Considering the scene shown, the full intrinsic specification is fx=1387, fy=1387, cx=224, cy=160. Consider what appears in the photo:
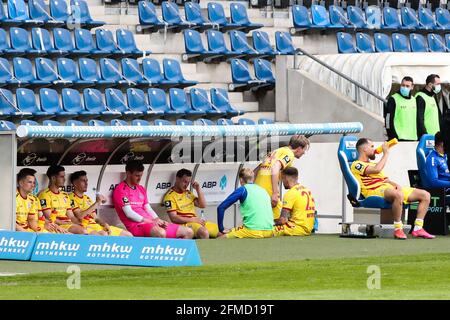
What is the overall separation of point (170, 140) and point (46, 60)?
481 cm

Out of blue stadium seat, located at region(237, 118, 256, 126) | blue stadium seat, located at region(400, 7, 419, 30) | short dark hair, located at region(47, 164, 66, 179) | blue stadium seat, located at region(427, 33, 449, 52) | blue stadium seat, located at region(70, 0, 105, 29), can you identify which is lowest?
blue stadium seat, located at region(237, 118, 256, 126)

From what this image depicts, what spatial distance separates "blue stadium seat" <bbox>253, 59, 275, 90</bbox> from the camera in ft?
89.5

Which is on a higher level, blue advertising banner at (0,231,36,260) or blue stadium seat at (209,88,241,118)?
blue stadium seat at (209,88,241,118)

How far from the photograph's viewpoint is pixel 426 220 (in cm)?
2003

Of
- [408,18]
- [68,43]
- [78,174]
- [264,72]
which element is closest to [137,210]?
[78,174]

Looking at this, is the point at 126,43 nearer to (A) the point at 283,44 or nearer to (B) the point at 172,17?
(B) the point at 172,17

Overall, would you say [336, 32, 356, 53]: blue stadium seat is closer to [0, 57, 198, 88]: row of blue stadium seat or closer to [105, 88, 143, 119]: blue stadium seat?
[0, 57, 198, 88]: row of blue stadium seat

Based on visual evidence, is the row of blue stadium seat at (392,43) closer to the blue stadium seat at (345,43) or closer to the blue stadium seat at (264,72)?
the blue stadium seat at (345,43)

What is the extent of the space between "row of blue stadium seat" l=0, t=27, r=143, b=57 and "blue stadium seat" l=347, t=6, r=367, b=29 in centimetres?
607

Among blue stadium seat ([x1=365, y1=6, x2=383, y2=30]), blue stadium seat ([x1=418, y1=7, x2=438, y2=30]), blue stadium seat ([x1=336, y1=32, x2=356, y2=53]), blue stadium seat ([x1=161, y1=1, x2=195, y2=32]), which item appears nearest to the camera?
blue stadium seat ([x1=161, y1=1, x2=195, y2=32])

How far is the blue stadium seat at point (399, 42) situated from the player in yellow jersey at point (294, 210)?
35.9 feet

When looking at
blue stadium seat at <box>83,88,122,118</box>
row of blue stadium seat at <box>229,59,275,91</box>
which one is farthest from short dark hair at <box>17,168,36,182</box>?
row of blue stadium seat at <box>229,59,275,91</box>

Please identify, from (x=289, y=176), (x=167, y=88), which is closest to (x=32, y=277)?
(x=289, y=176)
